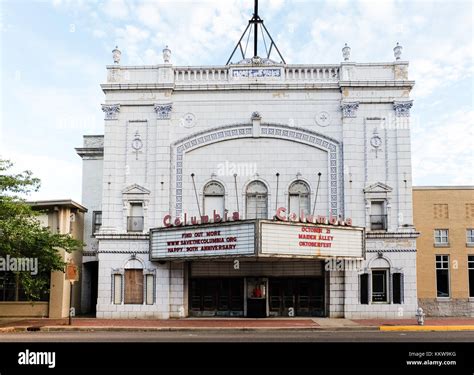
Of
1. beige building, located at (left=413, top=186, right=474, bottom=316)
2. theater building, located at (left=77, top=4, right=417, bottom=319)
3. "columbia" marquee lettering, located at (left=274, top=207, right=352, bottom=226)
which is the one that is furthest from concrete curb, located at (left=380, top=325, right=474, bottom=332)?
beige building, located at (left=413, top=186, right=474, bottom=316)

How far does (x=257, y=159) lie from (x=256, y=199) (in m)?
2.06

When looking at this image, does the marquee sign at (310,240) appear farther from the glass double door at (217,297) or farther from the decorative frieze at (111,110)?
the decorative frieze at (111,110)

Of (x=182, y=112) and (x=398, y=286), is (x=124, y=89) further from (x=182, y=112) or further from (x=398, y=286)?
(x=398, y=286)

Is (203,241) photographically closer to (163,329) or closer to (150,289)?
(150,289)

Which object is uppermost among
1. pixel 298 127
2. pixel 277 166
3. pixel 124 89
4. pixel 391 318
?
pixel 124 89

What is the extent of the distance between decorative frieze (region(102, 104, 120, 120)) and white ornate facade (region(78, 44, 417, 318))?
0.05 m

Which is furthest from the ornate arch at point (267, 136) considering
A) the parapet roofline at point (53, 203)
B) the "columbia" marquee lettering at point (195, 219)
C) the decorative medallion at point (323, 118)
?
the parapet roofline at point (53, 203)

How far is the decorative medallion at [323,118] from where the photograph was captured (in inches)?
1161

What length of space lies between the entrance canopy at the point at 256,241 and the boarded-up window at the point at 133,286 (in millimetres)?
1477

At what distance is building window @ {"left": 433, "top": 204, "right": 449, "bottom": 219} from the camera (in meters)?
30.8

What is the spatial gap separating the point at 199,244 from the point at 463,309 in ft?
48.0

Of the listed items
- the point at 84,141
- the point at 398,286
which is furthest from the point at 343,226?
the point at 84,141

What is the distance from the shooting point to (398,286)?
28.4 m
